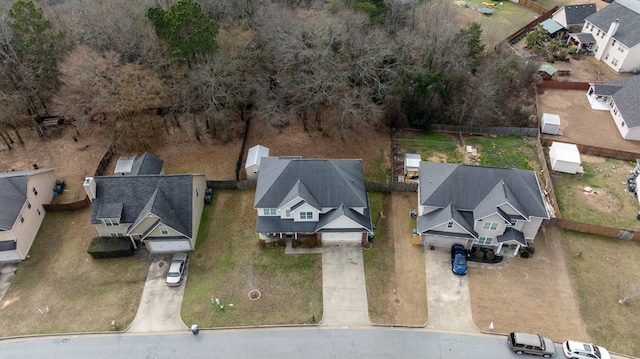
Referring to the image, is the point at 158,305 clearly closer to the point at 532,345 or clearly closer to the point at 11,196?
the point at 11,196

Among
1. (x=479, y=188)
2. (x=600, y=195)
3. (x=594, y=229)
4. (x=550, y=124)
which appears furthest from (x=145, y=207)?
(x=550, y=124)

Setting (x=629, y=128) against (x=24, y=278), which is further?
(x=629, y=128)

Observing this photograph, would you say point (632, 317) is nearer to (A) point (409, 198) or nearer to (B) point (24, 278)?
(A) point (409, 198)

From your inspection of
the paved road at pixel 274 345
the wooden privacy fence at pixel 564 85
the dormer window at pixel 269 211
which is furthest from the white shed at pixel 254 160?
the wooden privacy fence at pixel 564 85

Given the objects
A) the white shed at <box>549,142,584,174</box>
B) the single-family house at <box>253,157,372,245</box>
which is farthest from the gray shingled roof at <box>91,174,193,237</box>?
the white shed at <box>549,142,584,174</box>

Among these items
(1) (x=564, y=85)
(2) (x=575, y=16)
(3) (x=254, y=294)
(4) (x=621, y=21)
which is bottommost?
(3) (x=254, y=294)

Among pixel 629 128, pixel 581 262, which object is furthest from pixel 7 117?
pixel 629 128
